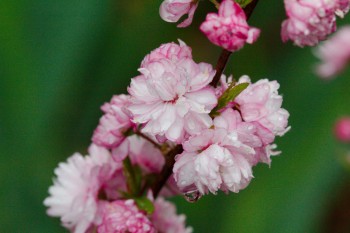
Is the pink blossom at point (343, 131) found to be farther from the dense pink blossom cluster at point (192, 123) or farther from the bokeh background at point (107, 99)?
the dense pink blossom cluster at point (192, 123)

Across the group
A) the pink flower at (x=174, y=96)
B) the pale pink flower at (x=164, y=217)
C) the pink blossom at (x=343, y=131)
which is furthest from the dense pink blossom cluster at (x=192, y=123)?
the pink blossom at (x=343, y=131)

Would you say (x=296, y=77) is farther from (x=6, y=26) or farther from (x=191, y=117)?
(x=191, y=117)

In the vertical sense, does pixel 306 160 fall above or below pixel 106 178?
below

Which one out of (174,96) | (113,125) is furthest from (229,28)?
(113,125)

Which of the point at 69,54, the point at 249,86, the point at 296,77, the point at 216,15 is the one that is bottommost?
the point at 296,77

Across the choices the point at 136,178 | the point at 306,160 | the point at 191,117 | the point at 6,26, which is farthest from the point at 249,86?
the point at 6,26

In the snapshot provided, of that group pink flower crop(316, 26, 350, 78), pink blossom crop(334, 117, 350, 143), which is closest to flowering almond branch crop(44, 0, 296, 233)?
pink blossom crop(334, 117, 350, 143)
